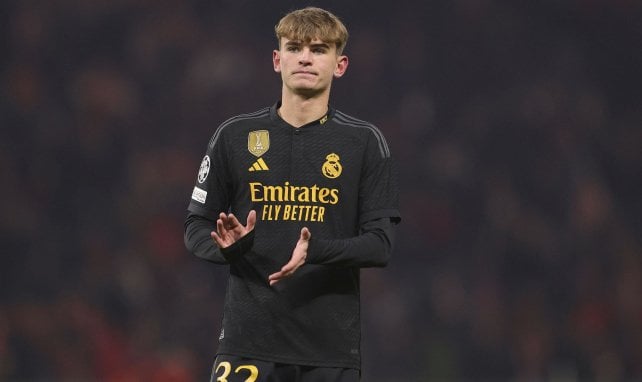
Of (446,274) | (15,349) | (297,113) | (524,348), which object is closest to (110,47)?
(15,349)

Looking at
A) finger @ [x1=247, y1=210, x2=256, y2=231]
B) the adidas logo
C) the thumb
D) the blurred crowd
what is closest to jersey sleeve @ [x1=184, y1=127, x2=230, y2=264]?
the adidas logo

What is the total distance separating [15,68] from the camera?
8.80 m

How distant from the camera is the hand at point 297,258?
340cm

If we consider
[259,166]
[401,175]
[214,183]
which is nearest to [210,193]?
[214,183]

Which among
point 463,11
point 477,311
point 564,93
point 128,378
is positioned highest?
point 463,11

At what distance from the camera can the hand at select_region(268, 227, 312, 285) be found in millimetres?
3404

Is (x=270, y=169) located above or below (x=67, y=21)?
below

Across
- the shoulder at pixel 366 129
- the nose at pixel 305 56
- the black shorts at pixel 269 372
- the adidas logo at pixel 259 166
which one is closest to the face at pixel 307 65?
the nose at pixel 305 56

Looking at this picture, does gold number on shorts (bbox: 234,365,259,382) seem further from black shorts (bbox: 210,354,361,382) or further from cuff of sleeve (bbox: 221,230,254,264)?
cuff of sleeve (bbox: 221,230,254,264)

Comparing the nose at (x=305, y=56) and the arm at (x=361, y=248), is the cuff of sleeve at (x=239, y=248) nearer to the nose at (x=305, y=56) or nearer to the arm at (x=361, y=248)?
the arm at (x=361, y=248)

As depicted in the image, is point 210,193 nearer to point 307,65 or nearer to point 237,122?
point 237,122

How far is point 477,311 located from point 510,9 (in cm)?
239

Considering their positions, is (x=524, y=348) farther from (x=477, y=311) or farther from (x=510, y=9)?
(x=510, y=9)

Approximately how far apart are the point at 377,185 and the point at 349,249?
28 centimetres
